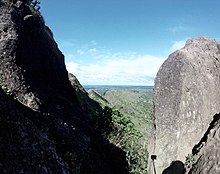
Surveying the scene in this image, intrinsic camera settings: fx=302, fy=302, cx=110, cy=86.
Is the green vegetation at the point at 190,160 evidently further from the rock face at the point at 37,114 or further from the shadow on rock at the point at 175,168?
the rock face at the point at 37,114

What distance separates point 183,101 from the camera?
2245 cm

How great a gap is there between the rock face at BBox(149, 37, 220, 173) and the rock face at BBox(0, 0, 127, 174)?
741cm

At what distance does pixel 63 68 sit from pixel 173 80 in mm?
23353

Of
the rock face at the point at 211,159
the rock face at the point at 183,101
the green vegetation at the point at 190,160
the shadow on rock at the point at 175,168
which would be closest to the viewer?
the rock face at the point at 211,159

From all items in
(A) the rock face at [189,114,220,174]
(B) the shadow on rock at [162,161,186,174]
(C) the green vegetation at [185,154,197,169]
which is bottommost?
(B) the shadow on rock at [162,161,186,174]

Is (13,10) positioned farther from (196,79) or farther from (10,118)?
(196,79)

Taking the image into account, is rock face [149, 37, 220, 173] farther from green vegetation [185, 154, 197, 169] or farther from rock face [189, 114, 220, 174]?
rock face [189, 114, 220, 174]

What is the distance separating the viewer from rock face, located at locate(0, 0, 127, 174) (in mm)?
17125

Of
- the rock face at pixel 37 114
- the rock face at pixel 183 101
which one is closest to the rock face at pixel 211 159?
the rock face at pixel 183 101

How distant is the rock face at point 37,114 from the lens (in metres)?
17.1

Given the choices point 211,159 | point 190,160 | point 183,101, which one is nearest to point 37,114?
point 183,101

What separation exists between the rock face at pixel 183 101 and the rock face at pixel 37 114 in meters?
7.41

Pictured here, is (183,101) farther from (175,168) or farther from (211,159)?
(211,159)

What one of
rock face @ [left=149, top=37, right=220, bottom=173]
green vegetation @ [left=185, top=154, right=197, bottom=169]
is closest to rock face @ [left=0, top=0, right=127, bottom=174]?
rock face @ [left=149, top=37, right=220, bottom=173]
